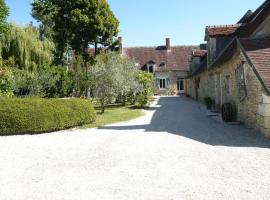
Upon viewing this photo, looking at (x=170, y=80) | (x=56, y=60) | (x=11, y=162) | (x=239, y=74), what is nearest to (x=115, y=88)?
(x=239, y=74)

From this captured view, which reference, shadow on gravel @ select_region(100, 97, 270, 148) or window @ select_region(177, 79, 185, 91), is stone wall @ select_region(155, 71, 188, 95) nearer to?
window @ select_region(177, 79, 185, 91)

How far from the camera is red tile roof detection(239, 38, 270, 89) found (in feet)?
37.8

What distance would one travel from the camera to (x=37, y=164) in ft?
28.2

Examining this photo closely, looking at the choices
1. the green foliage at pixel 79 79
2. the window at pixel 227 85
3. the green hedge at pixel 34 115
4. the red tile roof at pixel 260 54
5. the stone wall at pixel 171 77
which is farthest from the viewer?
the stone wall at pixel 171 77

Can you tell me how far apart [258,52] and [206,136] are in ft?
11.6

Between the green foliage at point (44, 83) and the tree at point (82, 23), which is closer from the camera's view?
the green foliage at point (44, 83)

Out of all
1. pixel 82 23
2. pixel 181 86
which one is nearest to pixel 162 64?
pixel 181 86

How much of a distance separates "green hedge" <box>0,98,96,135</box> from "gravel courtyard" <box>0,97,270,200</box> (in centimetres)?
94

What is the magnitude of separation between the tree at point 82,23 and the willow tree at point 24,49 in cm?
221

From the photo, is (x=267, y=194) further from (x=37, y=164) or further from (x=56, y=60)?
(x=56, y=60)

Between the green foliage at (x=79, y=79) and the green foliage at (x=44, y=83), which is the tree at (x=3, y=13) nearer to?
the green foliage at (x=44, y=83)

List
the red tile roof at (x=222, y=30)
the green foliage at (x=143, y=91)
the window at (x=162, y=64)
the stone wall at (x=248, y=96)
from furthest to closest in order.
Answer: the window at (x=162, y=64) < the green foliage at (x=143, y=91) < the red tile roof at (x=222, y=30) < the stone wall at (x=248, y=96)

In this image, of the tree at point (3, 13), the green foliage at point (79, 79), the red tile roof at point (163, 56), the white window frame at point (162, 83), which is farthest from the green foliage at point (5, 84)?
the red tile roof at point (163, 56)

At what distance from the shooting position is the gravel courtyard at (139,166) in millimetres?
6031
